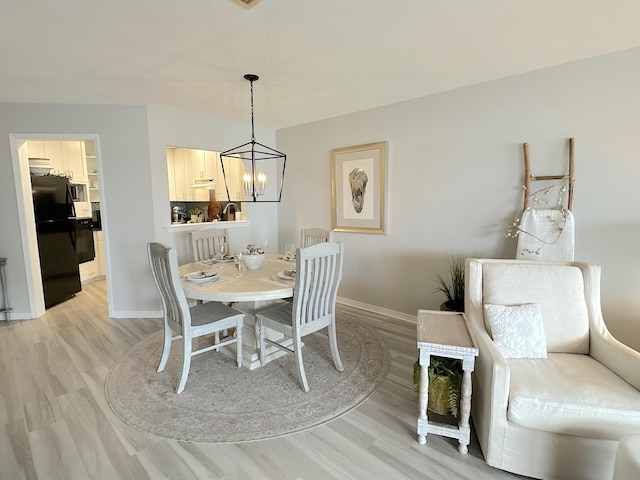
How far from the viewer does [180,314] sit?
224cm

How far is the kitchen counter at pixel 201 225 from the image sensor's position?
3777 mm

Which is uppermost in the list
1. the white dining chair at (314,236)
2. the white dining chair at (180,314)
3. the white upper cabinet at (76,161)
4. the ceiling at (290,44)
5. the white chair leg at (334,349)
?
the ceiling at (290,44)

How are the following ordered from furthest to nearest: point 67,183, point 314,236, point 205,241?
1. point 67,183
2. point 314,236
3. point 205,241

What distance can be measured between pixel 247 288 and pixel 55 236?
360 cm

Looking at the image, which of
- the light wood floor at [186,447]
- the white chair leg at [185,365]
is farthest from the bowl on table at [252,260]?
the light wood floor at [186,447]

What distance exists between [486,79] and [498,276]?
1863mm

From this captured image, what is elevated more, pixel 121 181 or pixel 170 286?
pixel 121 181

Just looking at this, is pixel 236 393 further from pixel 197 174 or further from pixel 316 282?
pixel 197 174

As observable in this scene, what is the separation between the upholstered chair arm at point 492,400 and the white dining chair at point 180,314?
1.74 metres

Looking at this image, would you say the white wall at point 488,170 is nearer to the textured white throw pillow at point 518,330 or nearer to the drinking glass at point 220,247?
the textured white throw pillow at point 518,330

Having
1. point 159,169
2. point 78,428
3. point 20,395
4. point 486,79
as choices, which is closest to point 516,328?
point 486,79

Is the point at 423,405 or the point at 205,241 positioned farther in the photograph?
the point at 205,241

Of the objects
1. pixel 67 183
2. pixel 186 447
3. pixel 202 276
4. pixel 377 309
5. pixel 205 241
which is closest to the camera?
pixel 186 447

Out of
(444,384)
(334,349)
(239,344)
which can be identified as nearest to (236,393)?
(239,344)
